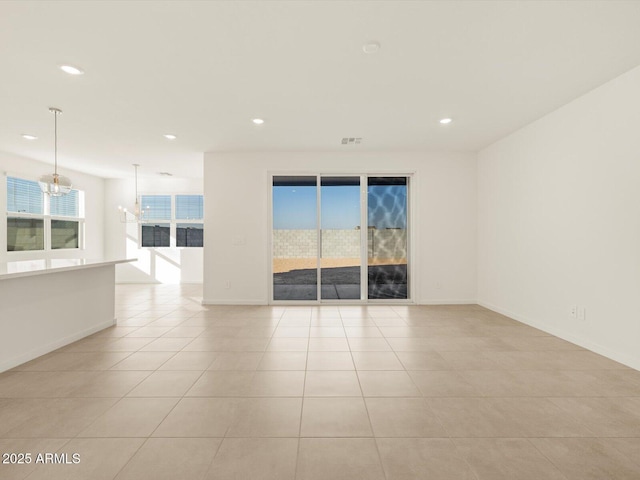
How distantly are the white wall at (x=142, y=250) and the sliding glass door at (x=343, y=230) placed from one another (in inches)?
141

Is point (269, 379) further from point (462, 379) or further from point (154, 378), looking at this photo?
→ point (462, 379)

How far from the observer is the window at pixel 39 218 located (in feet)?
19.8

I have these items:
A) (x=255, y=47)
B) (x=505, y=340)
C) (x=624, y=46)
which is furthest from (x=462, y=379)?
(x=255, y=47)

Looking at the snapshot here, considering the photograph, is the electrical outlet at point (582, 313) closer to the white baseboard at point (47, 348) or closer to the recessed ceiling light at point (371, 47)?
the recessed ceiling light at point (371, 47)

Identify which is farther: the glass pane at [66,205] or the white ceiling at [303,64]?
the glass pane at [66,205]

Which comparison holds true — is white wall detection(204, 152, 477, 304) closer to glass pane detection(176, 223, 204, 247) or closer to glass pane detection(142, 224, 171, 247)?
glass pane detection(176, 223, 204, 247)

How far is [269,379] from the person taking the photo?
2.56 metres

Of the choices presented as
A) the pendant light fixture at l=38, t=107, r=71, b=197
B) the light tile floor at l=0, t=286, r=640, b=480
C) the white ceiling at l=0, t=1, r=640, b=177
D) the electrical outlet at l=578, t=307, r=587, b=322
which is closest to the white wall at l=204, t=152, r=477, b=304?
the white ceiling at l=0, t=1, r=640, b=177

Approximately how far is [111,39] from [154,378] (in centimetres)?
269

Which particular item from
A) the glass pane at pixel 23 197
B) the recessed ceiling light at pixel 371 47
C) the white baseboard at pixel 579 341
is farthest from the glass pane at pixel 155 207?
the white baseboard at pixel 579 341

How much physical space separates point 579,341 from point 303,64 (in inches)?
157

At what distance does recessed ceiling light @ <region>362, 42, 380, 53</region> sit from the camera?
8.11 feet

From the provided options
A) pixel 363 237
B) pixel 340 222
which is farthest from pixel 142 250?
pixel 363 237

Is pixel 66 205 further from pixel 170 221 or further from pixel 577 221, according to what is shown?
pixel 577 221
